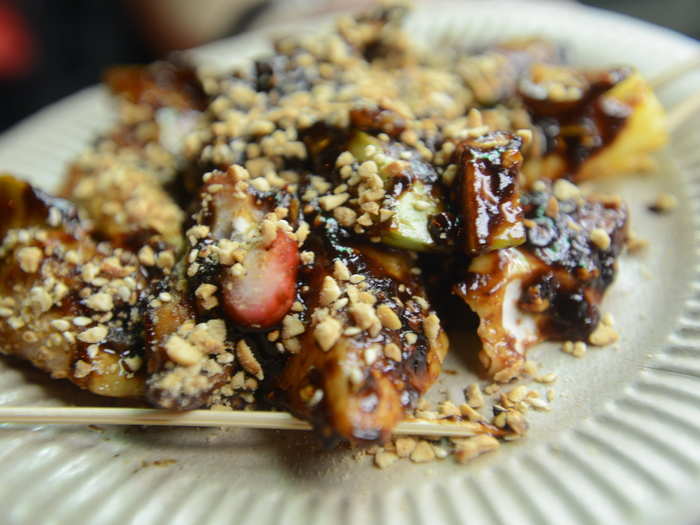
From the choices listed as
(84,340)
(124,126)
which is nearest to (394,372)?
(84,340)

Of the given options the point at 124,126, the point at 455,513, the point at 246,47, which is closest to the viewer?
the point at 455,513

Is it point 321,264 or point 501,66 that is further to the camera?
point 501,66

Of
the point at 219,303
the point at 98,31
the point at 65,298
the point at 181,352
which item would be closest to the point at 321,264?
the point at 219,303

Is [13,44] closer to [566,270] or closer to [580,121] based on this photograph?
[580,121]

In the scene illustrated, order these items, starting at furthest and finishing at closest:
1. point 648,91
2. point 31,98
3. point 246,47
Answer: point 31,98
point 246,47
point 648,91

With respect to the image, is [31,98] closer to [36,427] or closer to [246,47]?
[246,47]
